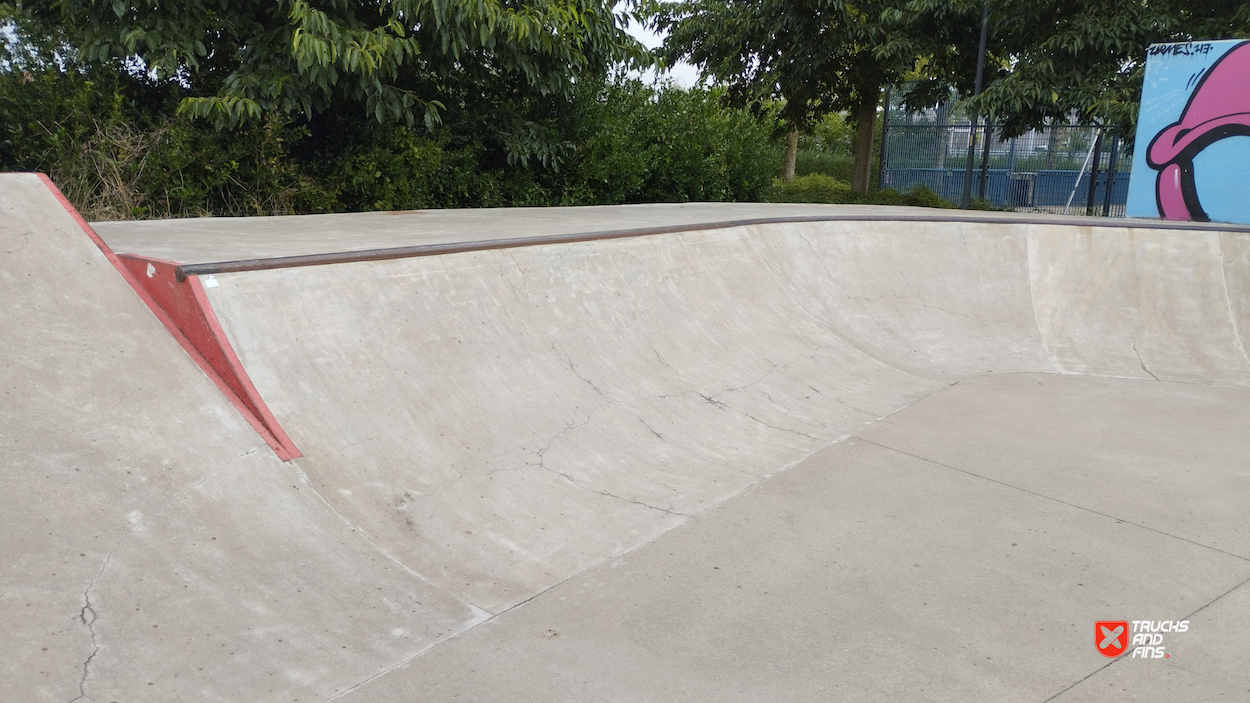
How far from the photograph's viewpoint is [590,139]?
429 inches

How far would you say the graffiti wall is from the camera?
920cm

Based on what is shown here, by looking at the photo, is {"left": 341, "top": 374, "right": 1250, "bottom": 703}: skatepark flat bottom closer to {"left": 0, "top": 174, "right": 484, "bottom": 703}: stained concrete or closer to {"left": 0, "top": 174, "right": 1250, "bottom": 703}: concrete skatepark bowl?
{"left": 0, "top": 174, "right": 1250, "bottom": 703}: concrete skatepark bowl

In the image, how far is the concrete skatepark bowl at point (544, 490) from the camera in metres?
2.68

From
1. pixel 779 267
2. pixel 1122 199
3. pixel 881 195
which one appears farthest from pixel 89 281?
pixel 1122 199

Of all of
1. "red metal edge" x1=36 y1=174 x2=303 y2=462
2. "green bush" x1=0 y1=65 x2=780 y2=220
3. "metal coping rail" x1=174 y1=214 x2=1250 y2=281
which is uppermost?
"green bush" x1=0 y1=65 x2=780 y2=220

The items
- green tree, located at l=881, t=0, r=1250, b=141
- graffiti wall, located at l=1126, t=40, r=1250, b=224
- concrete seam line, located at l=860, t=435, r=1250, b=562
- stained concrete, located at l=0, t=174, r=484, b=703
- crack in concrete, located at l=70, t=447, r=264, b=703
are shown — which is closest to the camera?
crack in concrete, located at l=70, t=447, r=264, b=703

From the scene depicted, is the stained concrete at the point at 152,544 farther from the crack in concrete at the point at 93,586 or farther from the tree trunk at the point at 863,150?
the tree trunk at the point at 863,150

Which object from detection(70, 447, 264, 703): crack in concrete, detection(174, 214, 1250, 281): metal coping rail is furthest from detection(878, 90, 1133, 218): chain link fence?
detection(70, 447, 264, 703): crack in concrete

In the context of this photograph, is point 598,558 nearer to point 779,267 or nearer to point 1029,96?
point 779,267

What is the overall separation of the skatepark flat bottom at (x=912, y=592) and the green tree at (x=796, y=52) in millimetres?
11397

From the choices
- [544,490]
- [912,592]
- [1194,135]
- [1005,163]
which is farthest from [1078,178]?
[544,490]

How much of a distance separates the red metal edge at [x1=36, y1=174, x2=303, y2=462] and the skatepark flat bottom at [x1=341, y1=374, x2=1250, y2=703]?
143 cm

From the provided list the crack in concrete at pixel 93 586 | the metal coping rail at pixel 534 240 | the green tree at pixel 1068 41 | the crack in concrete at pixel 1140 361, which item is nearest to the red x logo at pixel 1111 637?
the crack in concrete at pixel 93 586

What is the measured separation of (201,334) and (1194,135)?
34.1 ft
